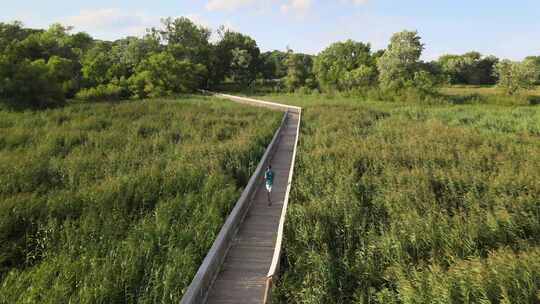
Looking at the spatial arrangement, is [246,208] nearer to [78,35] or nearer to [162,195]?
[162,195]

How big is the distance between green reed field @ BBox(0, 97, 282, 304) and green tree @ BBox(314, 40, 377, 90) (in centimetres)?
4224

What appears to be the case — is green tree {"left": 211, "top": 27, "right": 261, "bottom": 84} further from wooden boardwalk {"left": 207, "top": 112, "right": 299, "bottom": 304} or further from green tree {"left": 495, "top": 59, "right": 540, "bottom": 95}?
wooden boardwalk {"left": 207, "top": 112, "right": 299, "bottom": 304}

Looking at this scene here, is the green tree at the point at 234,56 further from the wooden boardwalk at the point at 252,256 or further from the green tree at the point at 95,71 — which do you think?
the wooden boardwalk at the point at 252,256

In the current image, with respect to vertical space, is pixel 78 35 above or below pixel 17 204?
above

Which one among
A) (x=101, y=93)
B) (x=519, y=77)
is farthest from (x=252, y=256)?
(x=519, y=77)

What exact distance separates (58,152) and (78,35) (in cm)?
6403

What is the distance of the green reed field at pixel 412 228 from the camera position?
5891mm

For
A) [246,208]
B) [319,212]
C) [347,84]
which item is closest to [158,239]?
[246,208]

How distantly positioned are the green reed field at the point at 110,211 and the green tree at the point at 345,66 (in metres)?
42.2

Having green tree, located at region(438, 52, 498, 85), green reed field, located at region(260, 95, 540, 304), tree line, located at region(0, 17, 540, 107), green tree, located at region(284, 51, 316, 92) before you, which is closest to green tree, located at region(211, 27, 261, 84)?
tree line, located at region(0, 17, 540, 107)

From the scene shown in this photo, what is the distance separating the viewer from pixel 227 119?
1041 inches

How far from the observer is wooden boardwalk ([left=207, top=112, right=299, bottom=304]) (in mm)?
6633

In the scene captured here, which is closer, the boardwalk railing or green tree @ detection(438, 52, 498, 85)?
the boardwalk railing

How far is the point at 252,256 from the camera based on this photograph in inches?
314
